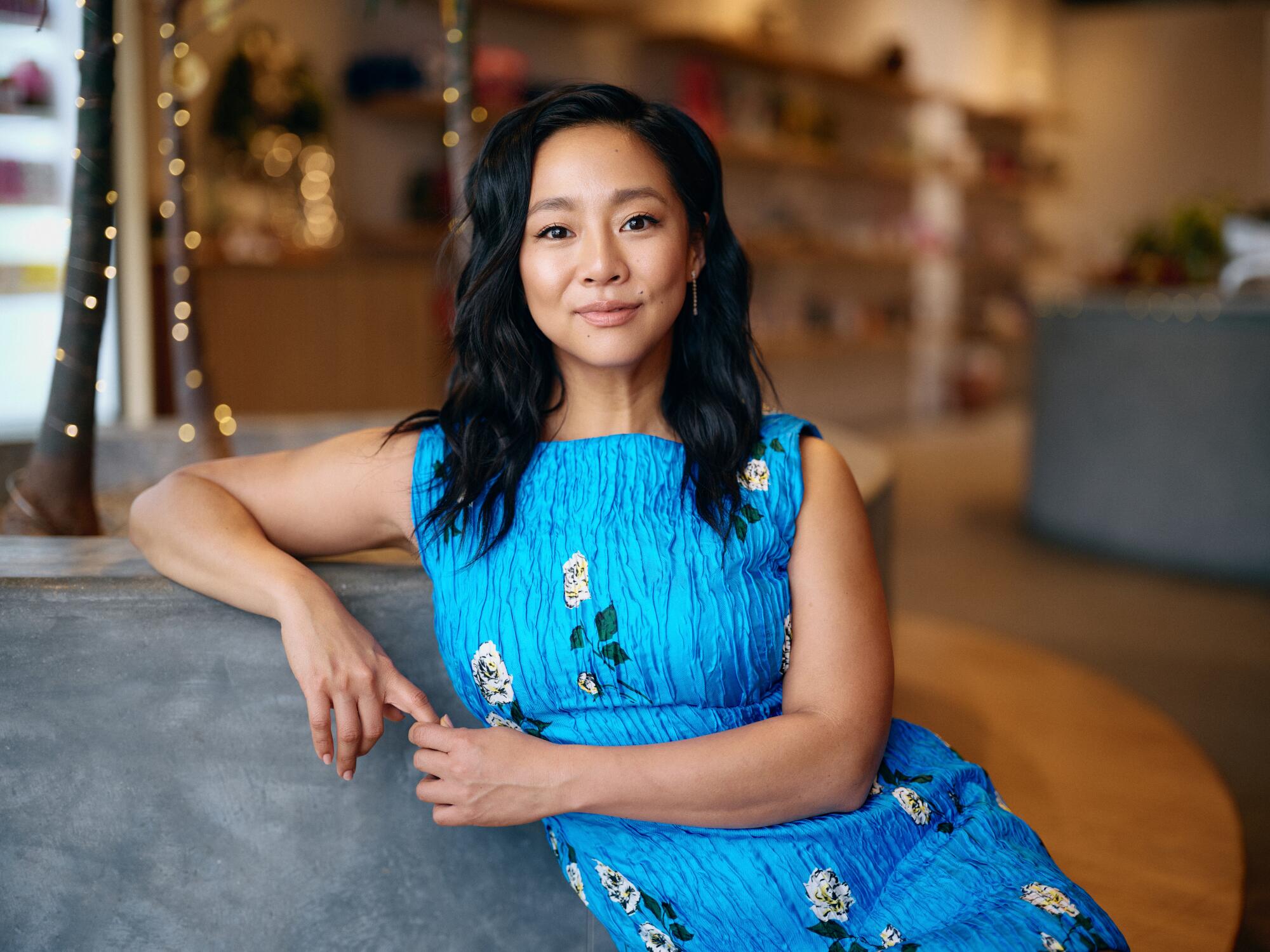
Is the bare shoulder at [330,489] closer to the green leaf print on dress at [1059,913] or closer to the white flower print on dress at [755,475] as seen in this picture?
the white flower print on dress at [755,475]

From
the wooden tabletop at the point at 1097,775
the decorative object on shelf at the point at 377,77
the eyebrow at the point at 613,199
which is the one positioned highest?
the decorative object on shelf at the point at 377,77

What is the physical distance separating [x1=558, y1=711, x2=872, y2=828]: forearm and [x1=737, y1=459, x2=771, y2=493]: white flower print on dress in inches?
10.1

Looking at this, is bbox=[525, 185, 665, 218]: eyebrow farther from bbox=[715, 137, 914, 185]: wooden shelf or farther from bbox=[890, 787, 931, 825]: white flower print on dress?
bbox=[715, 137, 914, 185]: wooden shelf

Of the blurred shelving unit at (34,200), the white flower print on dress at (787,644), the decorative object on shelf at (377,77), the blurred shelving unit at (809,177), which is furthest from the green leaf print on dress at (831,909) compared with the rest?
the decorative object on shelf at (377,77)

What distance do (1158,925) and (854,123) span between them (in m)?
7.43

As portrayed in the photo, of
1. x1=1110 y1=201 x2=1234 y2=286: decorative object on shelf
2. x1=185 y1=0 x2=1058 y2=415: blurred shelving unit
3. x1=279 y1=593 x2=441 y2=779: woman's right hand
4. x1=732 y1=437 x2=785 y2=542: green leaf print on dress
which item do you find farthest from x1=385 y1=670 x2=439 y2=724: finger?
x1=1110 y1=201 x2=1234 y2=286: decorative object on shelf

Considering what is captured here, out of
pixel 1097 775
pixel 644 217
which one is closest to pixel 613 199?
pixel 644 217

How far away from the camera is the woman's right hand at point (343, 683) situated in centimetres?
123

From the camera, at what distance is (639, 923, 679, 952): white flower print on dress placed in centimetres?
128

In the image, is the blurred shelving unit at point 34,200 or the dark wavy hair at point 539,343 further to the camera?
the blurred shelving unit at point 34,200

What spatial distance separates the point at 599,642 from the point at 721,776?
0.18 meters

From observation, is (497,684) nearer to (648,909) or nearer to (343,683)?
(343,683)

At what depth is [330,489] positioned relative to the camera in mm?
1403

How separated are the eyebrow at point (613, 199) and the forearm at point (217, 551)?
0.47 metres
